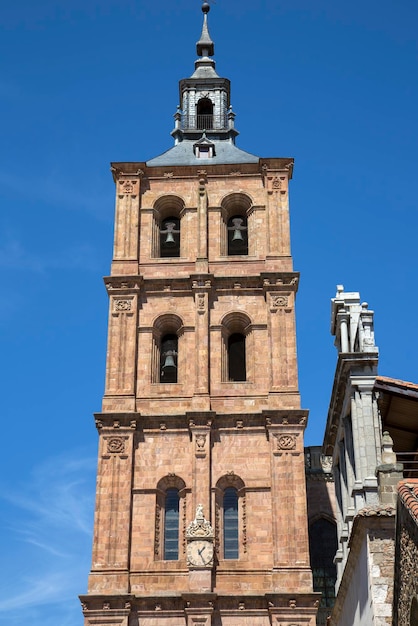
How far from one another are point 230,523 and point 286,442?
12.5 ft

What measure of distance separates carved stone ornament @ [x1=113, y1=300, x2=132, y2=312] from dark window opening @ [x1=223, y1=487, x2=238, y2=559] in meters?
8.97

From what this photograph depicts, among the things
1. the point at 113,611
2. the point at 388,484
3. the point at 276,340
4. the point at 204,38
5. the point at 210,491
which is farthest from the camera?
the point at 204,38

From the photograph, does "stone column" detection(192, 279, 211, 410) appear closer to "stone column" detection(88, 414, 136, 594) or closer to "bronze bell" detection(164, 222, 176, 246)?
"stone column" detection(88, 414, 136, 594)

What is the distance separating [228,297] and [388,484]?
2195 cm

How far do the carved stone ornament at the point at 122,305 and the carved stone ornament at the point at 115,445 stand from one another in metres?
6.04

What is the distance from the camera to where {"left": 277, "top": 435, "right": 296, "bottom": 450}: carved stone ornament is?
4247 centimetres

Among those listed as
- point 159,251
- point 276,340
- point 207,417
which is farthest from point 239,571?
point 159,251

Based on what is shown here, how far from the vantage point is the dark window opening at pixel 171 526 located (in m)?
41.3

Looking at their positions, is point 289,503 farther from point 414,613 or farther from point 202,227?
point 414,613

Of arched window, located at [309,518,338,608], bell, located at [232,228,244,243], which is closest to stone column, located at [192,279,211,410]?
bell, located at [232,228,244,243]

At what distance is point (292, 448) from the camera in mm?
42438

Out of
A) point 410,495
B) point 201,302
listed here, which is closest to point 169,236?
point 201,302

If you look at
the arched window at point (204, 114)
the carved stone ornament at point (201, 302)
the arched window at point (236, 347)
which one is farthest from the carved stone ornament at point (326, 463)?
the arched window at point (204, 114)

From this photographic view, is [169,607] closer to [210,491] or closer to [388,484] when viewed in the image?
[210,491]
